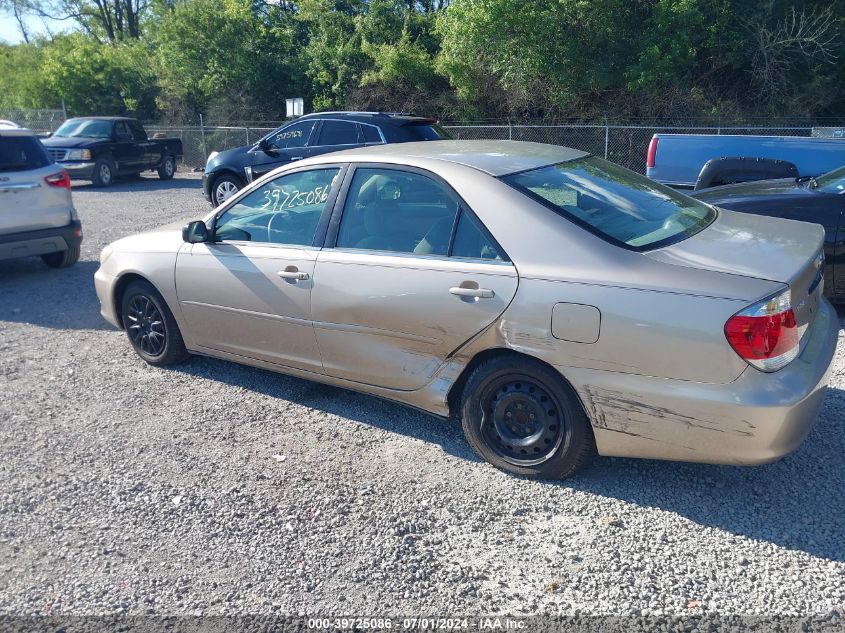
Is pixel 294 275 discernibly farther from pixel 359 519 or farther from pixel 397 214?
pixel 359 519

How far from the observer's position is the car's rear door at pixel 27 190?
8.16 metres

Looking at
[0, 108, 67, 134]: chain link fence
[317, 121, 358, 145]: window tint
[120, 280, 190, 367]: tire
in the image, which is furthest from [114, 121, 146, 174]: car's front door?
[120, 280, 190, 367]: tire

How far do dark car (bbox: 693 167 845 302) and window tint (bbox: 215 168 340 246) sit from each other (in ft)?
11.8

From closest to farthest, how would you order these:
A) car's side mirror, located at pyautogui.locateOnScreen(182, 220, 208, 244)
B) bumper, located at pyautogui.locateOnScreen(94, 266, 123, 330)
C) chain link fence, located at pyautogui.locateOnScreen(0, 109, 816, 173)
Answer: car's side mirror, located at pyautogui.locateOnScreen(182, 220, 208, 244) → bumper, located at pyautogui.locateOnScreen(94, 266, 123, 330) → chain link fence, located at pyautogui.locateOnScreen(0, 109, 816, 173)

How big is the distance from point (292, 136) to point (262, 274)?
9.44 metres

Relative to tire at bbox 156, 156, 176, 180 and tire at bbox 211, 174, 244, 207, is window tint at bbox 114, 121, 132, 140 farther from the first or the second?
tire at bbox 211, 174, 244, 207

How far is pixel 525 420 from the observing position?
3.86m

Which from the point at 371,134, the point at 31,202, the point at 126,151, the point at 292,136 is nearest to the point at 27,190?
the point at 31,202

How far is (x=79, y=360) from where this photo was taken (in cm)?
599

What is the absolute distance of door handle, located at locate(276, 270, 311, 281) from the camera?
14.7 ft

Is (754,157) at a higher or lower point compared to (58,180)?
higher

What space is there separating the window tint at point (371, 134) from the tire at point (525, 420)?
8.95m

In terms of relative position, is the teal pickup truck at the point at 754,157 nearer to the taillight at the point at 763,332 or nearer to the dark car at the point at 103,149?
the taillight at the point at 763,332

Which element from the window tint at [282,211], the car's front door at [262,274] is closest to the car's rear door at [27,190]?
the car's front door at [262,274]
